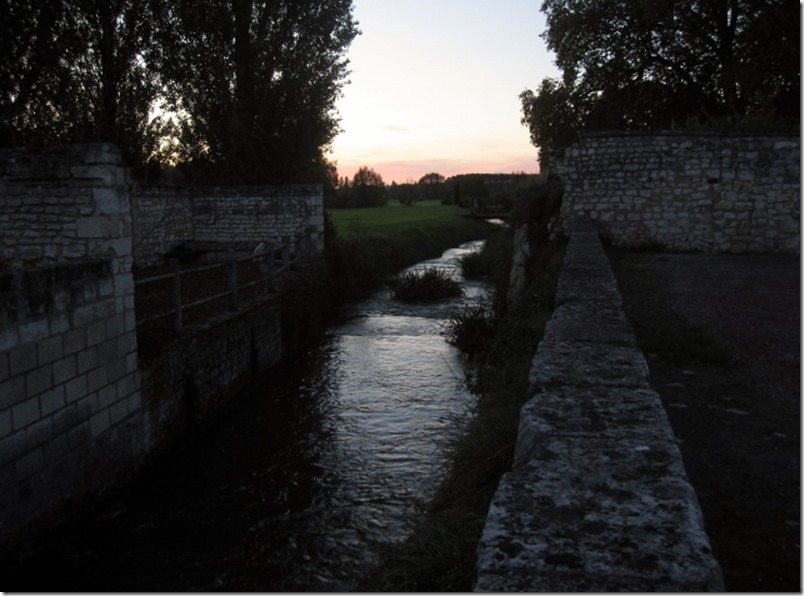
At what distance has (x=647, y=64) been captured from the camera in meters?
24.6

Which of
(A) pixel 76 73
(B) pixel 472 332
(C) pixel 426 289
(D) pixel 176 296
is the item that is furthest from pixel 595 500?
(A) pixel 76 73

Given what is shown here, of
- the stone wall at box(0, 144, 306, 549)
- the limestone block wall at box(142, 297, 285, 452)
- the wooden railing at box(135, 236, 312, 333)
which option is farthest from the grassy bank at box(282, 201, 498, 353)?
the stone wall at box(0, 144, 306, 549)

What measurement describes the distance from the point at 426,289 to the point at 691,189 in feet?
24.8

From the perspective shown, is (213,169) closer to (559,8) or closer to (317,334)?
(317,334)

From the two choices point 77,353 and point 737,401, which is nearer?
point 737,401

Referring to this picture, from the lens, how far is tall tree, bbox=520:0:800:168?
72.1 ft

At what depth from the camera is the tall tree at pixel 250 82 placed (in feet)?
65.2

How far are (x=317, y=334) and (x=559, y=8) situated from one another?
17341mm

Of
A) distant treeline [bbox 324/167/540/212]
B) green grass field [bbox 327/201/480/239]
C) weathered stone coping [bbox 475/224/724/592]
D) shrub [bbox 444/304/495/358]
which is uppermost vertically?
distant treeline [bbox 324/167/540/212]

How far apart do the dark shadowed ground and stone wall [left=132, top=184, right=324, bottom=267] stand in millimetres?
10752

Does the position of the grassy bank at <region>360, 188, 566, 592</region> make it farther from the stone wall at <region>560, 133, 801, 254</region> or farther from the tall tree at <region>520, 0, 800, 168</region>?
the tall tree at <region>520, 0, 800, 168</region>

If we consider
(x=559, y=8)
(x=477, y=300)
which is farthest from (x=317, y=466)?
(x=559, y=8)

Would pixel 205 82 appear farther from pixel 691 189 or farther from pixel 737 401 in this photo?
pixel 737 401

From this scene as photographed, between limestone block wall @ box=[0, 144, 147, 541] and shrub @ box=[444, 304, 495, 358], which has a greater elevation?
limestone block wall @ box=[0, 144, 147, 541]
